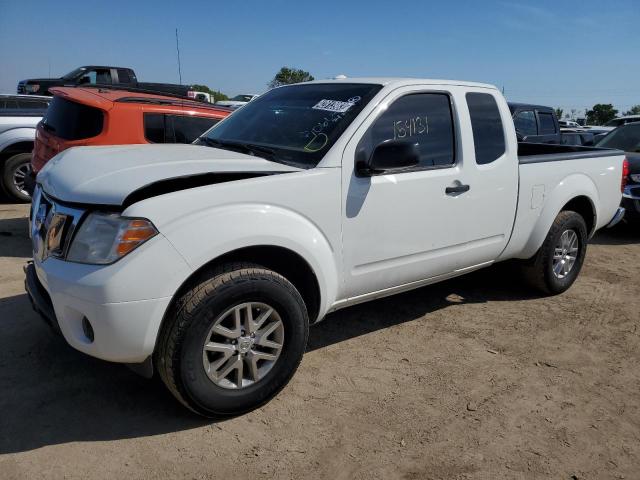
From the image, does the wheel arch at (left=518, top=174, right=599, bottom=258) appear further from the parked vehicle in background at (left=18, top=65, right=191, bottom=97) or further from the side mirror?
the parked vehicle in background at (left=18, top=65, right=191, bottom=97)

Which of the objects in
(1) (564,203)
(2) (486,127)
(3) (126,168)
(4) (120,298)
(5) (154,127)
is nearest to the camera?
(4) (120,298)

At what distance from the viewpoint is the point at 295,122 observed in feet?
11.7

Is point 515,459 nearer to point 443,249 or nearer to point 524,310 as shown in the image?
point 443,249

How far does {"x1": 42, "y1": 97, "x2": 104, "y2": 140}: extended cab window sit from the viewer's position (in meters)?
5.63

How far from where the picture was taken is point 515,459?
2.65 metres

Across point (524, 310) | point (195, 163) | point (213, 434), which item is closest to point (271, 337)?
point (213, 434)

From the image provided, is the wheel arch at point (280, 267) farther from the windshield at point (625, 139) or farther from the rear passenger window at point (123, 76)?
the rear passenger window at point (123, 76)

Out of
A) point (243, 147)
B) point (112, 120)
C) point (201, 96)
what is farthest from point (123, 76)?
point (243, 147)

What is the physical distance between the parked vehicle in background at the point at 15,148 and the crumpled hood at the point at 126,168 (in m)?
4.85

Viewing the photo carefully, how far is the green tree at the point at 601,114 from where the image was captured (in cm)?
3716

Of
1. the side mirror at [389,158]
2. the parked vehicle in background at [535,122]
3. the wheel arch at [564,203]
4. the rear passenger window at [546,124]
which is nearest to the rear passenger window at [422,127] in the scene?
the side mirror at [389,158]

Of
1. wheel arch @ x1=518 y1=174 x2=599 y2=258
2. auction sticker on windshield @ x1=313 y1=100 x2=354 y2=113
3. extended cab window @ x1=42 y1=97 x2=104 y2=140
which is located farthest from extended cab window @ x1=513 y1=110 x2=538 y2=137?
auction sticker on windshield @ x1=313 y1=100 x2=354 y2=113

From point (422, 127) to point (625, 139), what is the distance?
6658 millimetres

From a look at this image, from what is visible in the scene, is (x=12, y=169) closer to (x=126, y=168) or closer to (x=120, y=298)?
(x=126, y=168)
